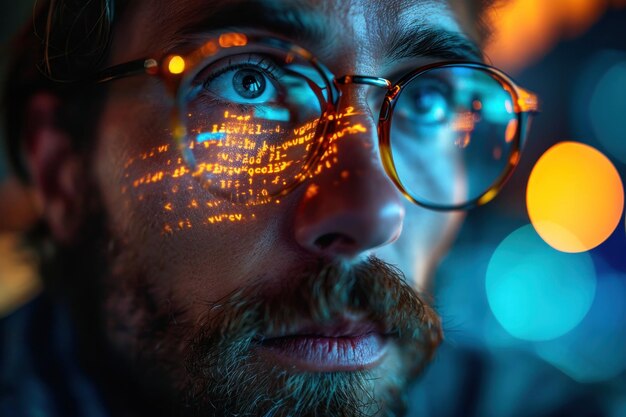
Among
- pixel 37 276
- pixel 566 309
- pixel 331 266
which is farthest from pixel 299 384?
pixel 566 309

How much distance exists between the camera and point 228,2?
2.17ft

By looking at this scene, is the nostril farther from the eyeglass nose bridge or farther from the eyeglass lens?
the eyeglass nose bridge

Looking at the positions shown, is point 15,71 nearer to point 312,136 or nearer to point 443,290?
point 312,136

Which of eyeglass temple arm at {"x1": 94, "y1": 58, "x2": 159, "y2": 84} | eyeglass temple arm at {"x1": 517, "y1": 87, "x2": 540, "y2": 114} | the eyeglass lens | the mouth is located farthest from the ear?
eyeglass temple arm at {"x1": 517, "y1": 87, "x2": 540, "y2": 114}

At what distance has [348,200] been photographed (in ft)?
2.11

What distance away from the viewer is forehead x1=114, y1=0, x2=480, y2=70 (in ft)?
2.18

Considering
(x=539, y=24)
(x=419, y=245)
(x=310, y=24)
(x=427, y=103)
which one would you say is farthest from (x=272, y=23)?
(x=539, y=24)

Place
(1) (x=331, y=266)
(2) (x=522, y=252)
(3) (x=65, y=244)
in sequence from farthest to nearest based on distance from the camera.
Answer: (2) (x=522, y=252)
(3) (x=65, y=244)
(1) (x=331, y=266)

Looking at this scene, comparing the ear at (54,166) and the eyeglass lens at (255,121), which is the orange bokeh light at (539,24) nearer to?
the eyeglass lens at (255,121)

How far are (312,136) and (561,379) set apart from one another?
92cm

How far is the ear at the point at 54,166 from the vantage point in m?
0.82

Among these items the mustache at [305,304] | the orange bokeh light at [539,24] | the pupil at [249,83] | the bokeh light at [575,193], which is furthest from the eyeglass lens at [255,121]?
the bokeh light at [575,193]

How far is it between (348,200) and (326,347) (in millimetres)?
215

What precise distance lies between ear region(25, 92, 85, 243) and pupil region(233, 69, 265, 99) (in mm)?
292
